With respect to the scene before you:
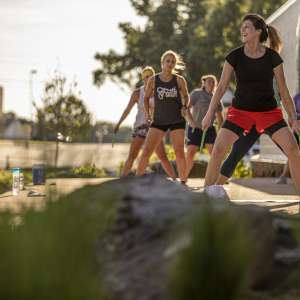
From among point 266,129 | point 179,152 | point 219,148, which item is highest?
point 266,129

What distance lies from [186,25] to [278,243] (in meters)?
43.4

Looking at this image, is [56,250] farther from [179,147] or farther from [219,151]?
[179,147]

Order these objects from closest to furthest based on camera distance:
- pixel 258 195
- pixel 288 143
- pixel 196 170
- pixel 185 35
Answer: pixel 288 143 < pixel 258 195 < pixel 196 170 < pixel 185 35

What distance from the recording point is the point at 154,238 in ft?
11.8

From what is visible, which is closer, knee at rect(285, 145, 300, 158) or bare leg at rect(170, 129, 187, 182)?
knee at rect(285, 145, 300, 158)

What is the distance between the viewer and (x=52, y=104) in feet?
82.7

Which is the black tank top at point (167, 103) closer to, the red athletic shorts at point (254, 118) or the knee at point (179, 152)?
the knee at point (179, 152)

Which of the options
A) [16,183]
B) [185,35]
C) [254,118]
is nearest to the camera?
[254,118]

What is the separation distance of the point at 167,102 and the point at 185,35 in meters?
35.0

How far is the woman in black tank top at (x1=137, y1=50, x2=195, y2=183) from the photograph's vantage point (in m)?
10.7

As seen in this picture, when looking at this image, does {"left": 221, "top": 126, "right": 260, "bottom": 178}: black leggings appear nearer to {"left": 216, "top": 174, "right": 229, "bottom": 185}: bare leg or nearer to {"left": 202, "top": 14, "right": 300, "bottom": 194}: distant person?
{"left": 216, "top": 174, "right": 229, "bottom": 185}: bare leg

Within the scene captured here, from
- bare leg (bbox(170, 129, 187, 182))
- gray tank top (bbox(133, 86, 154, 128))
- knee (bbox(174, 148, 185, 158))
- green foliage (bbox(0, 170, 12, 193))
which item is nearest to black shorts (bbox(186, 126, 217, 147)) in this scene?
gray tank top (bbox(133, 86, 154, 128))

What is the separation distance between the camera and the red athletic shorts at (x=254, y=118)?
7582 mm

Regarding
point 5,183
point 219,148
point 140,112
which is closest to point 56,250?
point 219,148
